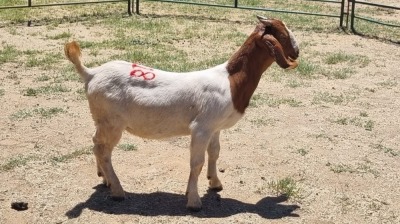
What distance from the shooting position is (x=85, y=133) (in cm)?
684

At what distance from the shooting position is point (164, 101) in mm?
4891

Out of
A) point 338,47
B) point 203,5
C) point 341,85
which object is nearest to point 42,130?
point 341,85

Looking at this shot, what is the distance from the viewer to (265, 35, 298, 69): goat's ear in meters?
4.81

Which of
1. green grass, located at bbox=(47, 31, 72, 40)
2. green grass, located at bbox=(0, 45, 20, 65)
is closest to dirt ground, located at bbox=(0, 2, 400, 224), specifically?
green grass, located at bbox=(0, 45, 20, 65)

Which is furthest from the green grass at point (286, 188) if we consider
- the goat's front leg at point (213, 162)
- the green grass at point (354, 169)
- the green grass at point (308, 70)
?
the green grass at point (308, 70)

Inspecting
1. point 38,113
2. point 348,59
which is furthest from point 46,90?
point 348,59

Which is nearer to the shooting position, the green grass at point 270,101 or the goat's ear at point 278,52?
the goat's ear at point 278,52

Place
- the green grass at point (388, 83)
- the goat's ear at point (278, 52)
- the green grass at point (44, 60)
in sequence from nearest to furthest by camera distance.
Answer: the goat's ear at point (278, 52) < the green grass at point (388, 83) < the green grass at point (44, 60)

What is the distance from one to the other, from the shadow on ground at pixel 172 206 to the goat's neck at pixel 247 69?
2.88 feet

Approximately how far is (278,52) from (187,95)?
825mm

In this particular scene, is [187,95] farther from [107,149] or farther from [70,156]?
[70,156]

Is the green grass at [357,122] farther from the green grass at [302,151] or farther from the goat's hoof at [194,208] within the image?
the goat's hoof at [194,208]

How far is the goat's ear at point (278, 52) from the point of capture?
15.8ft

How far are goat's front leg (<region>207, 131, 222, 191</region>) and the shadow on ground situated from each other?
0.10 m
